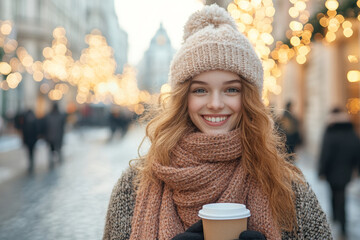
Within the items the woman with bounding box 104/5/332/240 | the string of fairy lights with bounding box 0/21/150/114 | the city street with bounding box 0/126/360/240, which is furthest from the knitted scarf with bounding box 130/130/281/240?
the string of fairy lights with bounding box 0/21/150/114

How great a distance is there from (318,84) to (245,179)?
15351mm

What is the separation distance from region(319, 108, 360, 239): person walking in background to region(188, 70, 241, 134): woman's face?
→ 4.82m

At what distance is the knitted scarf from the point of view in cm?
203

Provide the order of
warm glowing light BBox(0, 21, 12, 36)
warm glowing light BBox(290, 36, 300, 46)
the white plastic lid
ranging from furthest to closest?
warm glowing light BBox(0, 21, 12, 36), warm glowing light BBox(290, 36, 300, 46), the white plastic lid

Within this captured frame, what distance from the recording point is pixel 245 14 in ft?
31.7

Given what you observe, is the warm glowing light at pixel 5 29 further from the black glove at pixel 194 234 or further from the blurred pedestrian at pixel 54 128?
→ the black glove at pixel 194 234

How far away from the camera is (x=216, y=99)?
2100 millimetres

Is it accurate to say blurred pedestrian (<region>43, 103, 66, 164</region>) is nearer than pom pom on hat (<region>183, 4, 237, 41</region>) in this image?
No

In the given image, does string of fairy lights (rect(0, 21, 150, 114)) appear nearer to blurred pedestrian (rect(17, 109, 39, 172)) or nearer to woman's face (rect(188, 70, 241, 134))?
blurred pedestrian (rect(17, 109, 39, 172))

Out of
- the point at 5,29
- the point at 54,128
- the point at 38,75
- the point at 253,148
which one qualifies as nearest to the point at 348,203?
the point at 253,148

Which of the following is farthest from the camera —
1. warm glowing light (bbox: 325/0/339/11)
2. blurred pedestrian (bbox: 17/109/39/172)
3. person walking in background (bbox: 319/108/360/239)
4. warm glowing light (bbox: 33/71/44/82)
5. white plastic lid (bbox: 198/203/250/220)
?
warm glowing light (bbox: 33/71/44/82)

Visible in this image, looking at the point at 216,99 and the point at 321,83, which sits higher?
the point at 321,83

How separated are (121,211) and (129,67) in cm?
6303

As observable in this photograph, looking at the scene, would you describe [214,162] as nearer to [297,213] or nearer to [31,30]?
[297,213]
